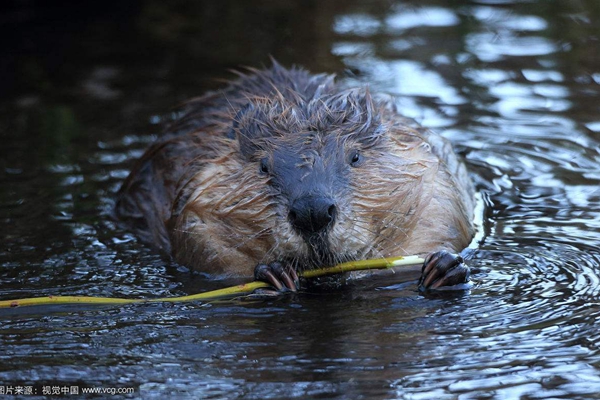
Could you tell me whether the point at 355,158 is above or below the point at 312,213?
above

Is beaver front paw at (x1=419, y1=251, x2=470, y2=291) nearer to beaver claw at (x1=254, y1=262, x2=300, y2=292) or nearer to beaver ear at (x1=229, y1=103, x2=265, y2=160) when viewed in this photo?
beaver claw at (x1=254, y1=262, x2=300, y2=292)

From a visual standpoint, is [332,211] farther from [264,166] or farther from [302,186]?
[264,166]

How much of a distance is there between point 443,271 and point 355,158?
69cm

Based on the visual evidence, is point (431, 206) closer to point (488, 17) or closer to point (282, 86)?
point (282, 86)

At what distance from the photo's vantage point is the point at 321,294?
5.08 metres

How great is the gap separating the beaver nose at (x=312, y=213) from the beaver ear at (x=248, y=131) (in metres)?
0.74

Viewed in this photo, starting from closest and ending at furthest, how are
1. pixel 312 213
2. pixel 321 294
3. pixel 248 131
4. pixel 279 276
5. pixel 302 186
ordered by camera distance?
pixel 312 213, pixel 302 186, pixel 279 276, pixel 321 294, pixel 248 131

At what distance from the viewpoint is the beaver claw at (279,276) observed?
490 centimetres

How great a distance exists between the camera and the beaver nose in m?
4.56

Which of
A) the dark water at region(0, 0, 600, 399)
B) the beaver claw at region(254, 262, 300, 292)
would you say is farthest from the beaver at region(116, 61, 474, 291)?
the dark water at region(0, 0, 600, 399)

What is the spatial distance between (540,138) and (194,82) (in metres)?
3.02

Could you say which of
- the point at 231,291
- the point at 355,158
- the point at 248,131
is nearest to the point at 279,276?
the point at 231,291

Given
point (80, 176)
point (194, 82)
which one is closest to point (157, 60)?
point (194, 82)

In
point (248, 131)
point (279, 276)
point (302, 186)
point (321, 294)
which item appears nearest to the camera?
point (302, 186)
